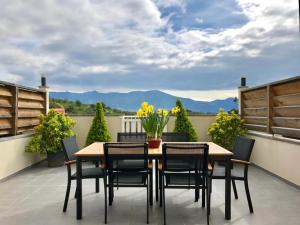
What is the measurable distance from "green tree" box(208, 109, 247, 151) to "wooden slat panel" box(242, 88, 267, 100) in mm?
589

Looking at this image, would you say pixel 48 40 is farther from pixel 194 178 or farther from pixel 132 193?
pixel 194 178

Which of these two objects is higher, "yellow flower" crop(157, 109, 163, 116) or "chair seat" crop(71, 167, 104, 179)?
"yellow flower" crop(157, 109, 163, 116)

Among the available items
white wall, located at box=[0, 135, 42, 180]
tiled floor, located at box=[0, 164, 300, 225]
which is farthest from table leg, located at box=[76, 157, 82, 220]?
white wall, located at box=[0, 135, 42, 180]

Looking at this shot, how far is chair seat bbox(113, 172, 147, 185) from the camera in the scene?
3812 mm

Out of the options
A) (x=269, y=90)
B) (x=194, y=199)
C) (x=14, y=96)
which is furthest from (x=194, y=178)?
(x=14, y=96)

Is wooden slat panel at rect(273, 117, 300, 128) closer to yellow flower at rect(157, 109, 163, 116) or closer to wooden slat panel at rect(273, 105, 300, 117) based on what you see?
wooden slat panel at rect(273, 105, 300, 117)

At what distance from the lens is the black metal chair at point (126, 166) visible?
3.64 m

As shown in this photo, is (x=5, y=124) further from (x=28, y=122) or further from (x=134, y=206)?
(x=134, y=206)

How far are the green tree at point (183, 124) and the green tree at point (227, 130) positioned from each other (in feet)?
1.64

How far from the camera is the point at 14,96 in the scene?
6.50 metres

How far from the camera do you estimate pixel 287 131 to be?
5.68 metres

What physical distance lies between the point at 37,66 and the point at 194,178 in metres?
8.48

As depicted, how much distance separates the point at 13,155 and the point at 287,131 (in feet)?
16.8

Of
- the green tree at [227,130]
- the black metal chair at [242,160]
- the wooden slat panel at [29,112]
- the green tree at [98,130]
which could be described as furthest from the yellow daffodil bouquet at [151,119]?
the green tree at [98,130]
